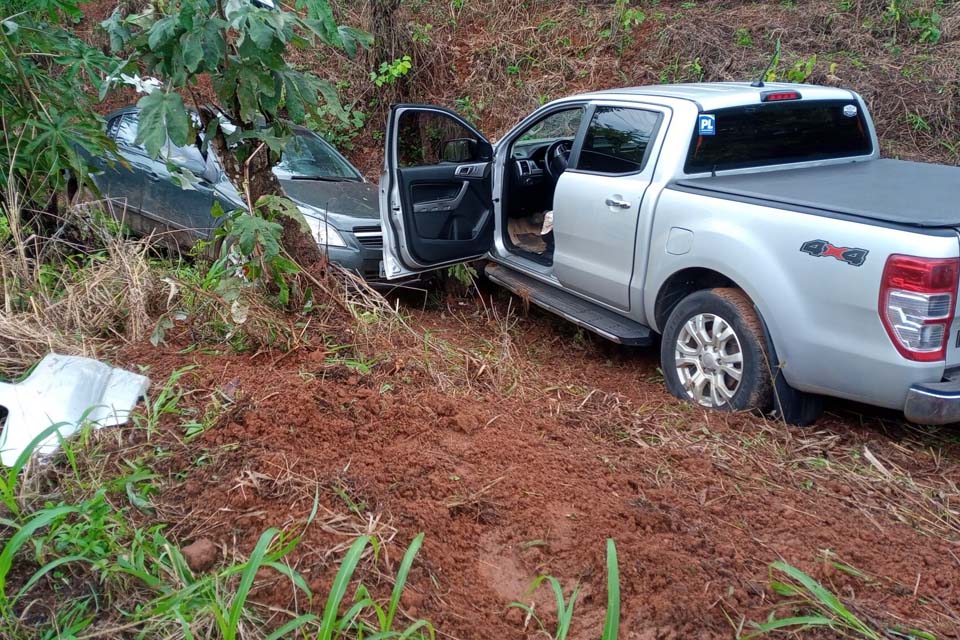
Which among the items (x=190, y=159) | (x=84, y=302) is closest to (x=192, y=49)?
(x=84, y=302)

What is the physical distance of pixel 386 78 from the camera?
1100 cm

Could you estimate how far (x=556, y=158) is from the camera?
6.48 meters

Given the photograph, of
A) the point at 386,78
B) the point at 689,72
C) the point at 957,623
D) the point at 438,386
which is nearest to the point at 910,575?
the point at 957,623

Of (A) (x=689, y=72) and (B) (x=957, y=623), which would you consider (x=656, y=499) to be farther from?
(A) (x=689, y=72)

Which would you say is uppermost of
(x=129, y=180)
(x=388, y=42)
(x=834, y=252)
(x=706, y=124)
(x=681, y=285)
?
(x=388, y=42)

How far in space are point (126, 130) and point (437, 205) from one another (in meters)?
3.85

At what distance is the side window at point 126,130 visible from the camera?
7600 mm

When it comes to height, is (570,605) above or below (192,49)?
below

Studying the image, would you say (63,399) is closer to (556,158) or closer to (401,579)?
(401,579)

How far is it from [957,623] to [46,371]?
146 inches

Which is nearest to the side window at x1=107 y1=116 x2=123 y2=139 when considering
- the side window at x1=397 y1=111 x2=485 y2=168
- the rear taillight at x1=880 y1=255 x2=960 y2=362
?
the side window at x1=397 y1=111 x2=485 y2=168

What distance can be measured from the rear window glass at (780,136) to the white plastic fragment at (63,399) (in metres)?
3.28

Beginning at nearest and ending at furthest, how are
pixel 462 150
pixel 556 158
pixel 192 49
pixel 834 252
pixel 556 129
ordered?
pixel 834 252
pixel 192 49
pixel 462 150
pixel 556 158
pixel 556 129

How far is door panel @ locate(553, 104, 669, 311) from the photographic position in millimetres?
4773
